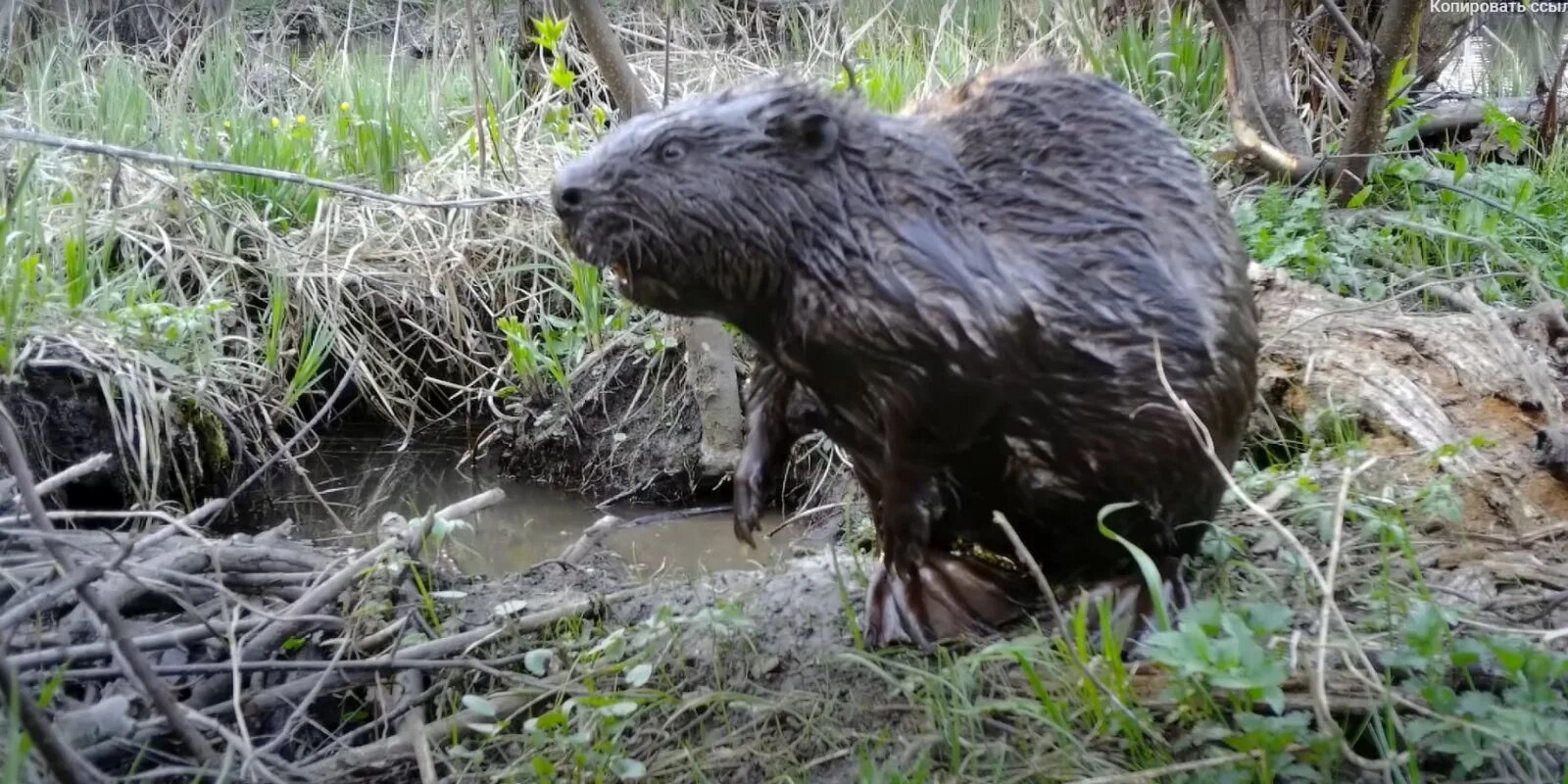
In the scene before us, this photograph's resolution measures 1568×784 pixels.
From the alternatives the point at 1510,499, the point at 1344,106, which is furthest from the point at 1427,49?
the point at 1510,499

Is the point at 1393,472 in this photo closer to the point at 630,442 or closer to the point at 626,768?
the point at 626,768

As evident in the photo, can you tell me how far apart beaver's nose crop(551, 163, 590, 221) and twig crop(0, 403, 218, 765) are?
0.75 meters

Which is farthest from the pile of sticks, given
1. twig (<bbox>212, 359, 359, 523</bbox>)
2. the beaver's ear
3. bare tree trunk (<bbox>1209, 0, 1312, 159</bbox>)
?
bare tree trunk (<bbox>1209, 0, 1312, 159</bbox>)

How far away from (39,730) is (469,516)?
95.4 inches

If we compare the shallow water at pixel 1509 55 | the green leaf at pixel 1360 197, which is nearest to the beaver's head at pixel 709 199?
the green leaf at pixel 1360 197

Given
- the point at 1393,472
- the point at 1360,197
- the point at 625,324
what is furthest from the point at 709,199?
the point at 1360,197

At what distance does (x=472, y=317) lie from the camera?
4.69 m

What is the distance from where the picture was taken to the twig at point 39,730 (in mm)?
1253

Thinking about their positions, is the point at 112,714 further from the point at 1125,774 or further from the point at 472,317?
the point at 472,317

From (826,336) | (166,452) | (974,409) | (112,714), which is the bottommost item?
(166,452)

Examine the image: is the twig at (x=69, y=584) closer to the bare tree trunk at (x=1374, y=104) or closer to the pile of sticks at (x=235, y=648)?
the pile of sticks at (x=235, y=648)

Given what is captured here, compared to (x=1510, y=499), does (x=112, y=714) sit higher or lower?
higher

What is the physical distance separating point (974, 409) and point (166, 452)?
9.17 ft

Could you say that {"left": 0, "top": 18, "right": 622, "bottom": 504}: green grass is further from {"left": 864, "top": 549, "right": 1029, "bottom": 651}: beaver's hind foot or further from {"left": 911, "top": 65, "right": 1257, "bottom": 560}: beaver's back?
{"left": 911, "top": 65, "right": 1257, "bottom": 560}: beaver's back
